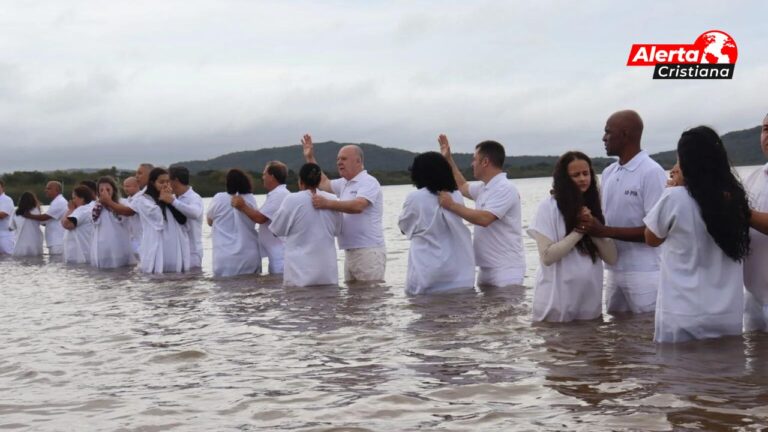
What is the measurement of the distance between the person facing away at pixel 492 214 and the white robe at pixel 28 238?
49.6 feet

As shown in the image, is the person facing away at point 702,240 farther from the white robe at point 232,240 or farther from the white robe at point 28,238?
the white robe at point 28,238

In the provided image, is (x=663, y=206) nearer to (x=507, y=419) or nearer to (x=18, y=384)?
(x=507, y=419)

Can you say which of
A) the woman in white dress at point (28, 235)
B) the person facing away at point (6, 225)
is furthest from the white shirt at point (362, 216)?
the person facing away at point (6, 225)

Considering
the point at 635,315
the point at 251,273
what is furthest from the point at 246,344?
the point at 251,273

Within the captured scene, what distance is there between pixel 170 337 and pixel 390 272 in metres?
7.22

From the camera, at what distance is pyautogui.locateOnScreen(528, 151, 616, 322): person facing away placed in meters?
7.53

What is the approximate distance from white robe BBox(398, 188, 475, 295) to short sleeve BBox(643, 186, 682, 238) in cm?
383

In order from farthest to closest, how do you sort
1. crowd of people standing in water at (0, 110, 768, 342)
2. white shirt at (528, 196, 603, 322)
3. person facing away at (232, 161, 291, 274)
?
1. person facing away at (232, 161, 291, 274)
2. white shirt at (528, 196, 603, 322)
3. crowd of people standing in water at (0, 110, 768, 342)

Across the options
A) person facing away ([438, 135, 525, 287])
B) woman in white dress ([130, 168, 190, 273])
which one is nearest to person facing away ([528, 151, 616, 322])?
person facing away ([438, 135, 525, 287])

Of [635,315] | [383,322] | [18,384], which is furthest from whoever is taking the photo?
[383,322]

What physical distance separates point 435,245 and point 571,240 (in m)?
3.04

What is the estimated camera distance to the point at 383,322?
30.8 feet

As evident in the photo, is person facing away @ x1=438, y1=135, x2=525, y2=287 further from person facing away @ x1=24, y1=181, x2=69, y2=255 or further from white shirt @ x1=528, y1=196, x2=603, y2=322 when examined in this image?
person facing away @ x1=24, y1=181, x2=69, y2=255

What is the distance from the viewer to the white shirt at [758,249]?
21.6 feet
